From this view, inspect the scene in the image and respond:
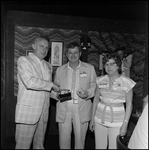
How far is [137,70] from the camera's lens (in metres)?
4.60

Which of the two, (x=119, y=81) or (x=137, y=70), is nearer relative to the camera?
(x=119, y=81)

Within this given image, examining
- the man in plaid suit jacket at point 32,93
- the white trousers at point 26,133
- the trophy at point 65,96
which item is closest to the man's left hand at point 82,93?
the trophy at point 65,96

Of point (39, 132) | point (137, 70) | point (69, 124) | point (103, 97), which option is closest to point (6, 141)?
point (39, 132)

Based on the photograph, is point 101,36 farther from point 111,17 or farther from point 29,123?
point 29,123

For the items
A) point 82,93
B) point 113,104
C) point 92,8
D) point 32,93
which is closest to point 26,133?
point 32,93

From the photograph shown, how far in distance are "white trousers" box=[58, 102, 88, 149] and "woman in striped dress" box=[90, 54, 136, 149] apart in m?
0.38

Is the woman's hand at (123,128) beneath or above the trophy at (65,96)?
beneath

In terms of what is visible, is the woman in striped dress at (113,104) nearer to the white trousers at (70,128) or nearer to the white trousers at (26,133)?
the white trousers at (70,128)

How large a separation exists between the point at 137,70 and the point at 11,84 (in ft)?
9.80

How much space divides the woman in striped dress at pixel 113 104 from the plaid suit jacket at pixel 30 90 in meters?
0.75

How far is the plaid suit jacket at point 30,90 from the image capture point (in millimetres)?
2439

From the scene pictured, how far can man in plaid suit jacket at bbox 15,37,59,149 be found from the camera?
246 centimetres

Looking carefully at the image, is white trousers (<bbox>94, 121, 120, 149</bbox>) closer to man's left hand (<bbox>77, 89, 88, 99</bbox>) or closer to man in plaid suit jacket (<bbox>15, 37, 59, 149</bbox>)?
man's left hand (<bbox>77, 89, 88, 99</bbox>)

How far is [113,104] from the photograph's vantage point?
2.37 m
